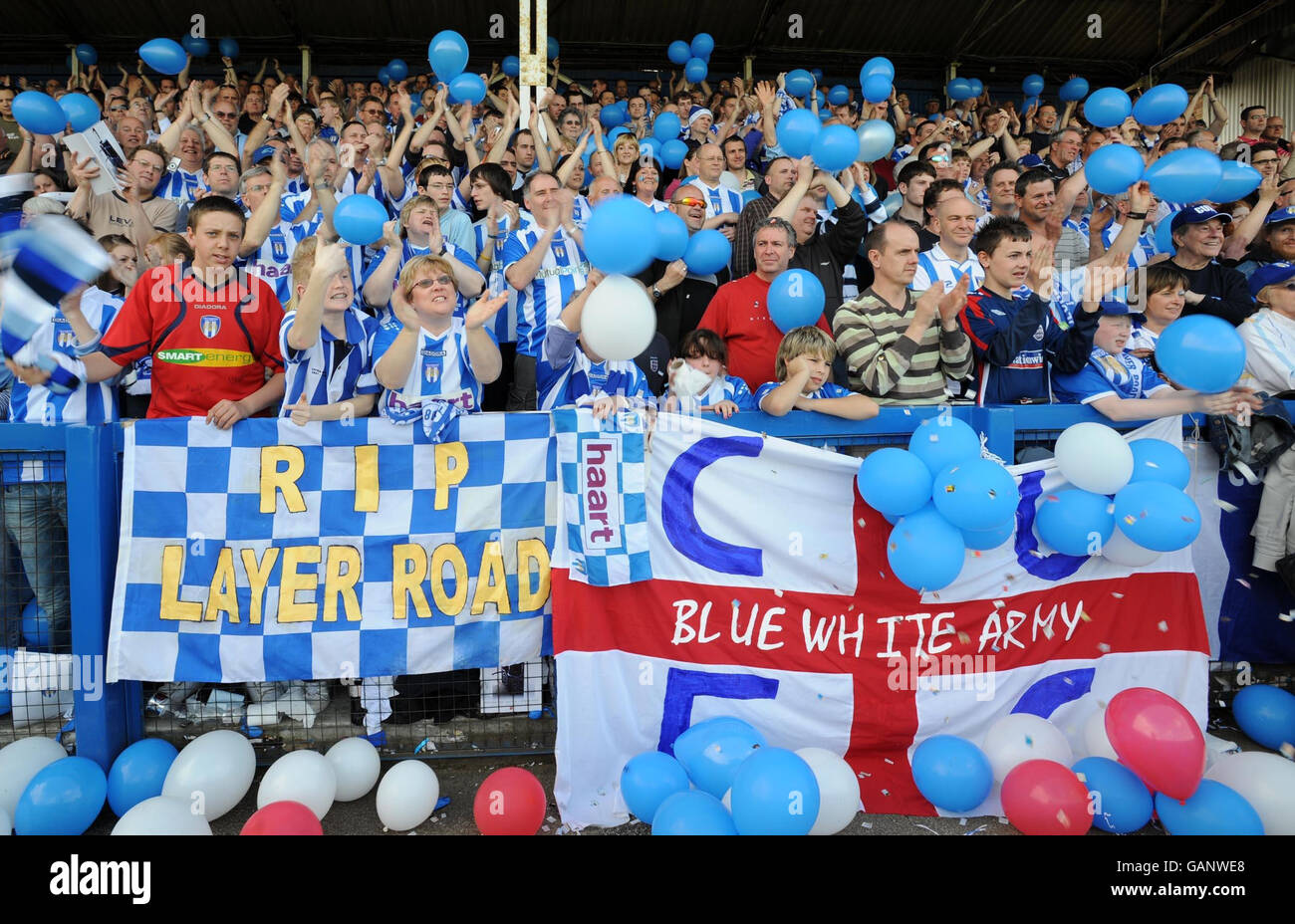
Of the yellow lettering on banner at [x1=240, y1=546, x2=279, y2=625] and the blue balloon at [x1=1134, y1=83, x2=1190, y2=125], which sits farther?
the blue balloon at [x1=1134, y1=83, x2=1190, y2=125]

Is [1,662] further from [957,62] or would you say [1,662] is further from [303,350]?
[957,62]

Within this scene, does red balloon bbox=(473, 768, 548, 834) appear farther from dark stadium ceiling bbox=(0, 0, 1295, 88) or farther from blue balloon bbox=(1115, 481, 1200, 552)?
dark stadium ceiling bbox=(0, 0, 1295, 88)

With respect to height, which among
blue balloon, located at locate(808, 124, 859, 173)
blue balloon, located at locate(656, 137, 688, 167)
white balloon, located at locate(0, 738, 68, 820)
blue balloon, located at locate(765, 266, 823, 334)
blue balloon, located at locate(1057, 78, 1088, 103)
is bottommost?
white balloon, located at locate(0, 738, 68, 820)

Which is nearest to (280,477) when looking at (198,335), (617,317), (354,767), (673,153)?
(198,335)

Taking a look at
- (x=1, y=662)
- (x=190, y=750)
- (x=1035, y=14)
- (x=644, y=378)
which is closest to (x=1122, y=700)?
(x=644, y=378)

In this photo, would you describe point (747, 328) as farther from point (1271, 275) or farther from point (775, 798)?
point (1271, 275)

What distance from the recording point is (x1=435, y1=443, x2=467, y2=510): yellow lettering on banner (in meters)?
3.64

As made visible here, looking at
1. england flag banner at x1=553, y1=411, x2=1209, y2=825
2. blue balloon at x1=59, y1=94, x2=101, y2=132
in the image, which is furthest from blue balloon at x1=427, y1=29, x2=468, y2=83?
england flag banner at x1=553, y1=411, x2=1209, y2=825

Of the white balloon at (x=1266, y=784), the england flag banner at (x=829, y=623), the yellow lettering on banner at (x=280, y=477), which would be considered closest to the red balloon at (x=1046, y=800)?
the england flag banner at (x=829, y=623)

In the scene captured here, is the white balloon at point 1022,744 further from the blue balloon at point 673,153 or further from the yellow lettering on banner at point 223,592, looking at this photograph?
Result: the blue balloon at point 673,153

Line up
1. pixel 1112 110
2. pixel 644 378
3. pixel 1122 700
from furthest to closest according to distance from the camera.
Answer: pixel 1112 110, pixel 644 378, pixel 1122 700

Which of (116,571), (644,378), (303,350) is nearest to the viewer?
(116,571)

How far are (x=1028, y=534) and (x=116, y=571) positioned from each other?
152 inches

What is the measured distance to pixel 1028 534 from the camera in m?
3.73
